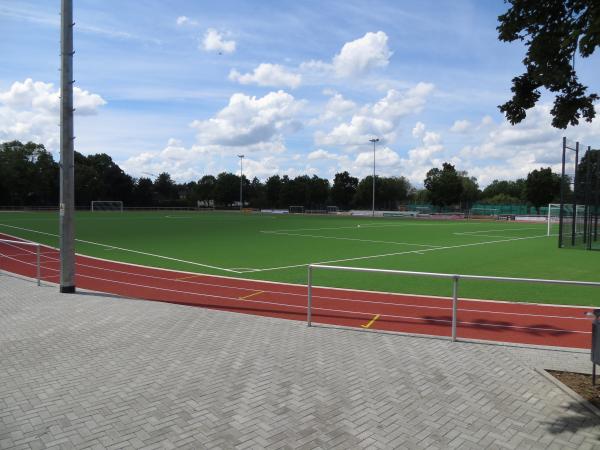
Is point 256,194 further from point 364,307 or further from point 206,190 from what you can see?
point 364,307

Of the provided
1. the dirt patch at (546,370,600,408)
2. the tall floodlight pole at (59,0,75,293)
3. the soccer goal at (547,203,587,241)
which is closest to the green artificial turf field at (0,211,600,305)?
the soccer goal at (547,203,587,241)

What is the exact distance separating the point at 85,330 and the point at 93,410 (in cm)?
340

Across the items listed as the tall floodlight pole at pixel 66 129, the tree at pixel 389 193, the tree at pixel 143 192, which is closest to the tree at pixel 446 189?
the tree at pixel 389 193

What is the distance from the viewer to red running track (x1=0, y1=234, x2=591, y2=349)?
8461 mm

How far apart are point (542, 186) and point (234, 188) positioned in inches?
3186

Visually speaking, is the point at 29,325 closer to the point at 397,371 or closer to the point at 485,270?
the point at 397,371

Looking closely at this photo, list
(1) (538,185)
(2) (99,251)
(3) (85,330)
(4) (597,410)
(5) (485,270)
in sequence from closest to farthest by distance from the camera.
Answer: (4) (597,410)
(3) (85,330)
(5) (485,270)
(2) (99,251)
(1) (538,185)

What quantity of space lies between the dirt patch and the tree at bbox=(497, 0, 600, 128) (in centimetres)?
317

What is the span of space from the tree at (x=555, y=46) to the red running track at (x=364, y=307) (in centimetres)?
403

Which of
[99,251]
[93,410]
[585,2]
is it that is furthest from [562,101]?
[99,251]

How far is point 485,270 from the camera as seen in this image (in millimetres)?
16609

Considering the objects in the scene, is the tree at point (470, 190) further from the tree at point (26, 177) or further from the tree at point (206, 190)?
the tree at point (26, 177)

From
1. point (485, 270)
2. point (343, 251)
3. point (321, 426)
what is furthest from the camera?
point (343, 251)

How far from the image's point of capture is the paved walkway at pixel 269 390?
4.26 m
